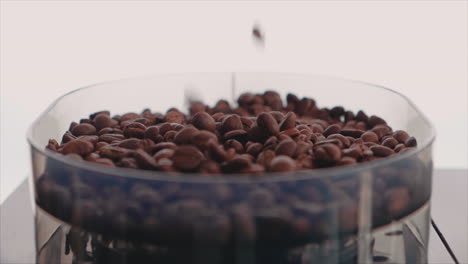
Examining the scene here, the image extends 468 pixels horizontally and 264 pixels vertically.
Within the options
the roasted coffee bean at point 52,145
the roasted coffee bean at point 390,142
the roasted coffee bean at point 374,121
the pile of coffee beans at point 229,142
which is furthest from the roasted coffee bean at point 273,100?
the roasted coffee bean at point 52,145

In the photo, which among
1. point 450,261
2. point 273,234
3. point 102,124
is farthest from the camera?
point 102,124

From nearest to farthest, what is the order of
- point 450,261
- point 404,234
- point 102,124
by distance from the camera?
point 404,234 < point 450,261 < point 102,124

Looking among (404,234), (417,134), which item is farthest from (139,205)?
(417,134)

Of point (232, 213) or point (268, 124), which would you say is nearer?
point (232, 213)

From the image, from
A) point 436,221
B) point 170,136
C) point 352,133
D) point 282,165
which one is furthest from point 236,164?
point 436,221

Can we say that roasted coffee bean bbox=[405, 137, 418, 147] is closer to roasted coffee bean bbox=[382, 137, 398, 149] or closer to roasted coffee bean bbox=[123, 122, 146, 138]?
roasted coffee bean bbox=[382, 137, 398, 149]

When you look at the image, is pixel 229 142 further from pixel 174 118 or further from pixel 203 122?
pixel 174 118

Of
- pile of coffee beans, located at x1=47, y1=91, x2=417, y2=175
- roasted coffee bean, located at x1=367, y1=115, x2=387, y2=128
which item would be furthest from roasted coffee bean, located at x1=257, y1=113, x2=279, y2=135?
roasted coffee bean, located at x1=367, y1=115, x2=387, y2=128

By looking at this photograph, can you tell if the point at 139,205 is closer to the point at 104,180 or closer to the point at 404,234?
the point at 104,180

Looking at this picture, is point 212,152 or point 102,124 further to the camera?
point 102,124
